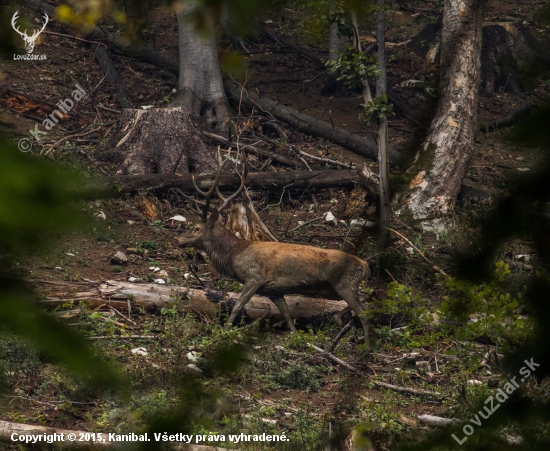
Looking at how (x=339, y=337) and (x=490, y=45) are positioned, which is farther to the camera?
(x=490, y=45)

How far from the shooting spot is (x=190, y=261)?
10.2 meters

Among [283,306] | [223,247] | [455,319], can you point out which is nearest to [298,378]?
[283,306]

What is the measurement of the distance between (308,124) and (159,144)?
3.53m

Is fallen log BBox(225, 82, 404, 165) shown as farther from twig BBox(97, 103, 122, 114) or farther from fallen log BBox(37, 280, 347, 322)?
fallen log BBox(37, 280, 347, 322)

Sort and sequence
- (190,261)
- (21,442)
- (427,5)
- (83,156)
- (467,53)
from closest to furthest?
(21,442) → (190,261) → (467,53) → (83,156) → (427,5)

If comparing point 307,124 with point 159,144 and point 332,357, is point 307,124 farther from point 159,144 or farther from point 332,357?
point 332,357

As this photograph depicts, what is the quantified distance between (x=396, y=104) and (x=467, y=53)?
12.8ft

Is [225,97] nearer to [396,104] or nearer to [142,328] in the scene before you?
[396,104]

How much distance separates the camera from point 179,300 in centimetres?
798

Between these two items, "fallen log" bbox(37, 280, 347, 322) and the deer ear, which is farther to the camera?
the deer ear

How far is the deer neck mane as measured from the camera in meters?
8.84

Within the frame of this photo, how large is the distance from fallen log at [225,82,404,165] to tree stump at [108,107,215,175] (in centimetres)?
184

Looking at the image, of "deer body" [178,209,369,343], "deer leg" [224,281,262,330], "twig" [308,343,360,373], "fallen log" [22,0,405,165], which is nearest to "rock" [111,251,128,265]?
"deer body" [178,209,369,343]

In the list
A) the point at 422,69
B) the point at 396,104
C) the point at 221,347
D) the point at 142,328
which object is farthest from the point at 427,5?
the point at 221,347
